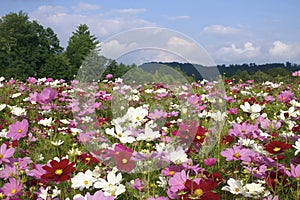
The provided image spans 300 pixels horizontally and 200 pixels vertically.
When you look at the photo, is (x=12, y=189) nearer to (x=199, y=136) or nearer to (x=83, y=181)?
(x=83, y=181)

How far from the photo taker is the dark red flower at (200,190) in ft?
5.05

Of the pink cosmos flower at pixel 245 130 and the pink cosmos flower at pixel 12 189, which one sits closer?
the pink cosmos flower at pixel 12 189

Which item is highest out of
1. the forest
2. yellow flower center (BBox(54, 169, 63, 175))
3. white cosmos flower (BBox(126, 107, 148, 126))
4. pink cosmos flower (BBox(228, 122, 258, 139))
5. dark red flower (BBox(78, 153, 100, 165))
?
the forest

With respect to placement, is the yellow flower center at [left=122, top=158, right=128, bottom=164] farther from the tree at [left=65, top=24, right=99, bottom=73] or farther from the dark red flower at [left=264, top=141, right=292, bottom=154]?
the tree at [left=65, top=24, right=99, bottom=73]

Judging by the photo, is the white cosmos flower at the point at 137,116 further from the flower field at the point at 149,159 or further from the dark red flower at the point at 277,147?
the dark red flower at the point at 277,147

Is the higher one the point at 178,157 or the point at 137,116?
the point at 137,116

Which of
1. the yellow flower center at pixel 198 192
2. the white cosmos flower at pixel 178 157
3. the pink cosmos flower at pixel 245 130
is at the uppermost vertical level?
the pink cosmos flower at pixel 245 130

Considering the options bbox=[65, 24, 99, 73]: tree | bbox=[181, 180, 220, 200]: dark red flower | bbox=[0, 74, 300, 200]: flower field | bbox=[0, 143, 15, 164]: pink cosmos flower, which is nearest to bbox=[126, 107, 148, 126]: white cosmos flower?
bbox=[0, 74, 300, 200]: flower field

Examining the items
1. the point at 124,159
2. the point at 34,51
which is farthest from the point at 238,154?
the point at 34,51

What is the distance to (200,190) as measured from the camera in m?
1.57

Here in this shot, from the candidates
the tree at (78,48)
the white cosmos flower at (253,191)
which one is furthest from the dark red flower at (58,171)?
the tree at (78,48)

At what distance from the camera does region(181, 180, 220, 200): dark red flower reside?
1.54 m

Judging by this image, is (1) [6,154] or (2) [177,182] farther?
(1) [6,154]

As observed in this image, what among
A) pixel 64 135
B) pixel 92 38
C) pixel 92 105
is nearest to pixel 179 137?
pixel 64 135
